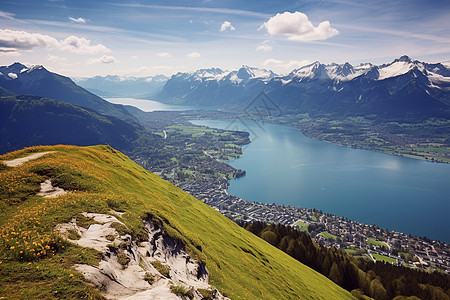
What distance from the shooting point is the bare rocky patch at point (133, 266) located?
38.6 ft

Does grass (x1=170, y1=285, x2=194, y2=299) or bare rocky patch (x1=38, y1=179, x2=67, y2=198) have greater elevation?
bare rocky patch (x1=38, y1=179, x2=67, y2=198)

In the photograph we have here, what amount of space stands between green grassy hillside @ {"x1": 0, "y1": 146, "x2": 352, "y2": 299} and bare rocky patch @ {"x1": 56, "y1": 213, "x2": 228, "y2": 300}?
0.76m

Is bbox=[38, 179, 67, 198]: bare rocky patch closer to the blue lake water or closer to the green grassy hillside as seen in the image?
the green grassy hillside

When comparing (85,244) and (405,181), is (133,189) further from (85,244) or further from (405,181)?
(405,181)

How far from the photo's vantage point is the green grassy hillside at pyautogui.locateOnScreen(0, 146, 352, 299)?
33.3 ft

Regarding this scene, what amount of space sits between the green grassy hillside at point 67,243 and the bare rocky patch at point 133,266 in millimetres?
762

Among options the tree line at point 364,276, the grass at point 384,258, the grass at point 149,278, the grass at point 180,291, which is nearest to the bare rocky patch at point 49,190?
the grass at point 149,278

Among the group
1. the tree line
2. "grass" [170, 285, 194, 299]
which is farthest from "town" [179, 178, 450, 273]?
"grass" [170, 285, 194, 299]

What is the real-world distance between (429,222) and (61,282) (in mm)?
182316

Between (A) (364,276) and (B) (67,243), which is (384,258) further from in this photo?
(B) (67,243)

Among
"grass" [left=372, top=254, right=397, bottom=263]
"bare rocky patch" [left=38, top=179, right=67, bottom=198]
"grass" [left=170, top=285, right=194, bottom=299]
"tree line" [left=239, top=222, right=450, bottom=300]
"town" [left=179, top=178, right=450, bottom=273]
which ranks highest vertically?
"bare rocky patch" [left=38, top=179, right=67, bottom=198]

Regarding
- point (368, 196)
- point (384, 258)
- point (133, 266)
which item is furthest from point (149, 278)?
point (368, 196)

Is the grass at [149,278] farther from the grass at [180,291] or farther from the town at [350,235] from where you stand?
the town at [350,235]

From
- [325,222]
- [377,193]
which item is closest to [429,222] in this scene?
[377,193]
